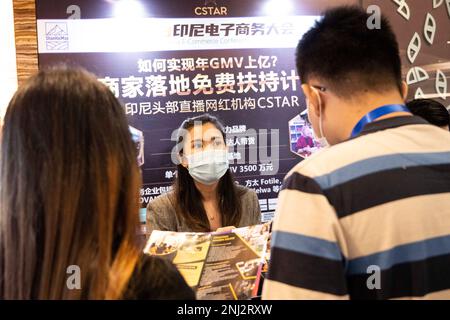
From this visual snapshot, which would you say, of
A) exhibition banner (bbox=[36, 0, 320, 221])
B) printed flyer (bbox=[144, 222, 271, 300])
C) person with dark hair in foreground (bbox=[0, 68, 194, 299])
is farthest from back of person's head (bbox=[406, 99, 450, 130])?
person with dark hair in foreground (bbox=[0, 68, 194, 299])

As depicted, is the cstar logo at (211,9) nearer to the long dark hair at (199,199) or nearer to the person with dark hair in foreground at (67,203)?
the long dark hair at (199,199)

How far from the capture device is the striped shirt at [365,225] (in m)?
0.94

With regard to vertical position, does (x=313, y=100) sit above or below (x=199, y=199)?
above

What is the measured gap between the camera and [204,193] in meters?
2.60

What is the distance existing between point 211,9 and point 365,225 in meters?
2.47

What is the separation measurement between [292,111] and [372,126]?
2.19 m

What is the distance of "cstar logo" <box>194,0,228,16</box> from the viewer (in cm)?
307

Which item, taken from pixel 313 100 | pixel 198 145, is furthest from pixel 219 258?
pixel 198 145

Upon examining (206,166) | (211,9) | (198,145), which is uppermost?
(211,9)

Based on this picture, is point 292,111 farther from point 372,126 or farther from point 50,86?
point 50,86

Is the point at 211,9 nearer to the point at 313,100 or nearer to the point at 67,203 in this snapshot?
the point at 313,100

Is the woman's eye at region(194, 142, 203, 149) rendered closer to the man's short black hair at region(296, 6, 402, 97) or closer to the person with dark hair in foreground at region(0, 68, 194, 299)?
the man's short black hair at region(296, 6, 402, 97)

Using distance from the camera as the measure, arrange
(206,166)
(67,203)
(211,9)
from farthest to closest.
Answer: (211,9), (206,166), (67,203)
